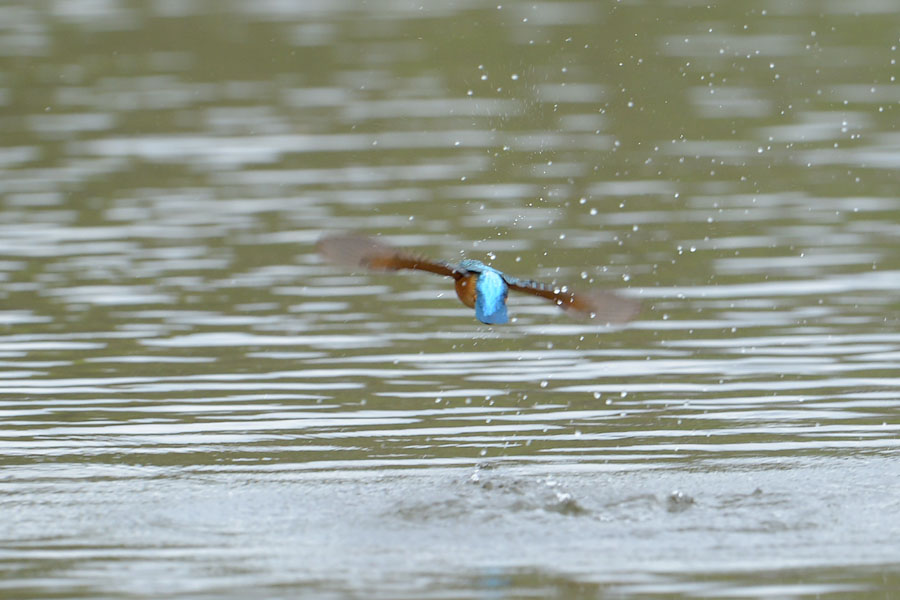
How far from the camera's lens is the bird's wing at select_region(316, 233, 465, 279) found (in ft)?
20.0

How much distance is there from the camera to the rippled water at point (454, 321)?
6.32 meters

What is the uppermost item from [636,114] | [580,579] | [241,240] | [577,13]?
[577,13]

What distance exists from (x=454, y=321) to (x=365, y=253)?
373 cm

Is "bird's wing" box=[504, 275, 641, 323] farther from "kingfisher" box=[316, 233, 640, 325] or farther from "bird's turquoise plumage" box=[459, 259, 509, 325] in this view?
"bird's turquoise plumage" box=[459, 259, 509, 325]

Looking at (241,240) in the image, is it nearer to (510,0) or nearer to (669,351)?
(669,351)

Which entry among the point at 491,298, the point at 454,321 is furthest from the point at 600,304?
the point at 454,321

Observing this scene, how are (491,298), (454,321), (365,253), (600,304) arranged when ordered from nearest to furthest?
(491,298), (365,253), (600,304), (454,321)

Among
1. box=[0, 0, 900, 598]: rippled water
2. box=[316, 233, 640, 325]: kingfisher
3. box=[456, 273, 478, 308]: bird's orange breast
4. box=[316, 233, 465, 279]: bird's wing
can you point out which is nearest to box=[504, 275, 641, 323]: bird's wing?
box=[316, 233, 640, 325]: kingfisher

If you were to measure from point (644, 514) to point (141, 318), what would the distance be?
4.23 m

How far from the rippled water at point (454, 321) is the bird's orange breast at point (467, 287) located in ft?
2.79

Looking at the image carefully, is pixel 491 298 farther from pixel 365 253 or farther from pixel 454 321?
pixel 454 321

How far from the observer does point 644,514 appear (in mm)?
6586

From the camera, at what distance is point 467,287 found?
6219mm

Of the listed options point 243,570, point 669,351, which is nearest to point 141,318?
point 669,351
